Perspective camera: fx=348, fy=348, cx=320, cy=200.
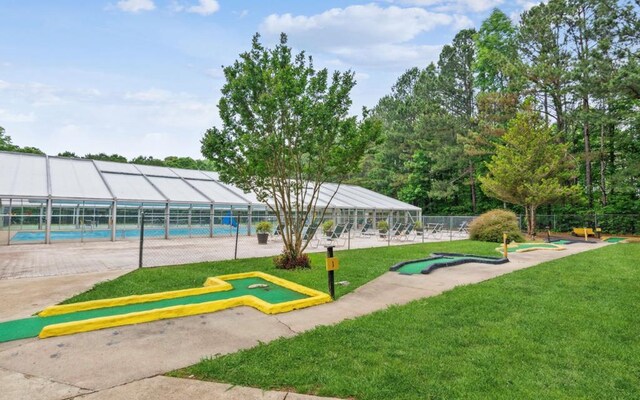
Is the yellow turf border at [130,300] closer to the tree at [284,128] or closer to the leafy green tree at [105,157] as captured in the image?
the tree at [284,128]

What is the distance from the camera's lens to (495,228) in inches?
689

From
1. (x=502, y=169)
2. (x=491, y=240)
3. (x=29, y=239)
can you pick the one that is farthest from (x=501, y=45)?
(x=29, y=239)

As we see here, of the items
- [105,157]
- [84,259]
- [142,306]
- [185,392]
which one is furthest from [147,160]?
[185,392]

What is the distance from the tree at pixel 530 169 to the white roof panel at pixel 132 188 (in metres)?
19.3

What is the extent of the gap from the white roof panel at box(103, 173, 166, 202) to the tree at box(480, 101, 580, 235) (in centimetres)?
1928

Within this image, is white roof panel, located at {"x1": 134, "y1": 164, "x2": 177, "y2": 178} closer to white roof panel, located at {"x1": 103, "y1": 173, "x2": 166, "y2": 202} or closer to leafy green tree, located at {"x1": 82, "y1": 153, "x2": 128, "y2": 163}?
white roof panel, located at {"x1": 103, "y1": 173, "x2": 166, "y2": 202}

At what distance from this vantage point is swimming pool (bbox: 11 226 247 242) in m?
15.6

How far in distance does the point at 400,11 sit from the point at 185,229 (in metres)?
14.3

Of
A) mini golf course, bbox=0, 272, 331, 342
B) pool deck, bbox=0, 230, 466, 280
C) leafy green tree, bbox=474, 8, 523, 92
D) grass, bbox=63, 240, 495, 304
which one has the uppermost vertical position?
leafy green tree, bbox=474, 8, 523, 92

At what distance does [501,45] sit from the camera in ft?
106

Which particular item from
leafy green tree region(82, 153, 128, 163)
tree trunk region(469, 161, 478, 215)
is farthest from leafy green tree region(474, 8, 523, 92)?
leafy green tree region(82, 153, 128, 163)

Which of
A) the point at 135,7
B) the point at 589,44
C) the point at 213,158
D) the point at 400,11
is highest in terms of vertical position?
the point at 589,44

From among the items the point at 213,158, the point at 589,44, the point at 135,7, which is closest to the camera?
the point at 213,158

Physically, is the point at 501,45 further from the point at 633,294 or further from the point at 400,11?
the point at 633,294
